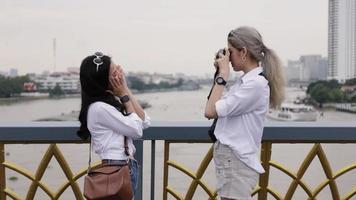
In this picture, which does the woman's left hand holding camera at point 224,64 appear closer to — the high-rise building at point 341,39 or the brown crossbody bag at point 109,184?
the brown crossbody bag at point 109,184

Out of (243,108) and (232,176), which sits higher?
(243,108)

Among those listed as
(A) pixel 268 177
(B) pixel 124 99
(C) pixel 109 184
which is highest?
(B) pixel 124 99

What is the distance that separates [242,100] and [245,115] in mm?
93

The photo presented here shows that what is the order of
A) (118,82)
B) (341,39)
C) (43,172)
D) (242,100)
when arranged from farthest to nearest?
1. (341,39)
2. (43,172)
3. (118,82)
4. (242,100)

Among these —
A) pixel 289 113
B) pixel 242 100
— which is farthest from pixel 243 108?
pixel 289 113

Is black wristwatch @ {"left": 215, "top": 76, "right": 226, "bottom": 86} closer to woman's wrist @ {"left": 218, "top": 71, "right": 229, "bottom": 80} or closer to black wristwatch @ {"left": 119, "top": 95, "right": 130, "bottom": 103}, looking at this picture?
woman's wrist @ {"left": 218, "top": 71, "right": 229, "bottom": 80}

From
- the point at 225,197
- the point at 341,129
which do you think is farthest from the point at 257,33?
the point at 341,129

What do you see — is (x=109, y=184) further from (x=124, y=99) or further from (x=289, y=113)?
(x=289, y=113)

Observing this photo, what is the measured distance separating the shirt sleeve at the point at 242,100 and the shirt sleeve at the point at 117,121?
0.35 m

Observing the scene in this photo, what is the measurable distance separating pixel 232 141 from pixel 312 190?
92 centimetres

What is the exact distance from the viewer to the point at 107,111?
6.59ft

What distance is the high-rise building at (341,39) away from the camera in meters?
17.8

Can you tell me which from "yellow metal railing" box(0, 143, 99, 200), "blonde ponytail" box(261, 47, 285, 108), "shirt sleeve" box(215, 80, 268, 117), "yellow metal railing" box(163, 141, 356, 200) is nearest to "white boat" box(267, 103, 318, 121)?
"blonde ponytail" box(261, 47, 285, 108)

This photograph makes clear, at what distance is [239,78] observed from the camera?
206 centimetres
